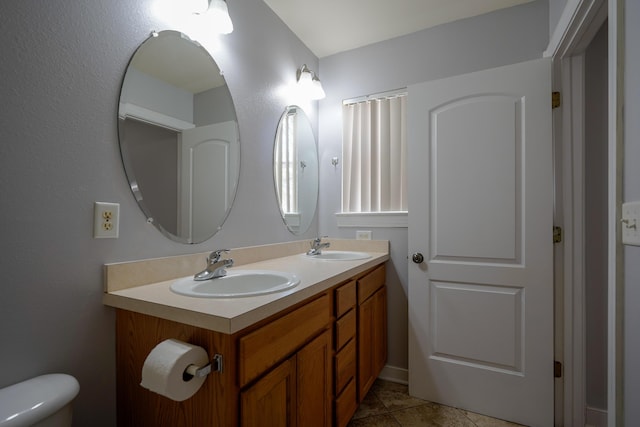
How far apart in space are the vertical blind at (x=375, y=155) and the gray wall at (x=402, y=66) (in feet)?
0.27

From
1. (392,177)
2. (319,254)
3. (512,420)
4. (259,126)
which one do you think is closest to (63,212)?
(259,126)

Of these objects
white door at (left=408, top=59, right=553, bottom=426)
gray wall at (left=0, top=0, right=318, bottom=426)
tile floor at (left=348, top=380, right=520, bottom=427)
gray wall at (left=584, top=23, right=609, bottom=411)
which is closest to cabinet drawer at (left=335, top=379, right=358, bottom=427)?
tile floor at (left=348, top=380, right=520, bottom=427)

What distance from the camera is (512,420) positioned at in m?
1.59

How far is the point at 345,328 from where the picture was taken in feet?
4.50

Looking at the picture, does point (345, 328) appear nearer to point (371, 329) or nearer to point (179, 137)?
point (371, 329)

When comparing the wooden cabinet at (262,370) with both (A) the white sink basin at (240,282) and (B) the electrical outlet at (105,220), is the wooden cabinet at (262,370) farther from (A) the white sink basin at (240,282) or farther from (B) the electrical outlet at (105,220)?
(B) the electrical outlet at (105,220)

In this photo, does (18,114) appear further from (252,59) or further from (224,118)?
(252,59)

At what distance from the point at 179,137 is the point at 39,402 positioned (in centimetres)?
95

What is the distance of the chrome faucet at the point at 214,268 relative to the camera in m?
1.13

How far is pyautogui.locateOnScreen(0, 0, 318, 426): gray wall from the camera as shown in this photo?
75 cm

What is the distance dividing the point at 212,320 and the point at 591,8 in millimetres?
1822

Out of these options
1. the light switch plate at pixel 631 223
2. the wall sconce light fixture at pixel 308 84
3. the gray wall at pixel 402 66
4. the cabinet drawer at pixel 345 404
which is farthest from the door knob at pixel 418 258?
the wall sconce light fixture at pixel 308 84

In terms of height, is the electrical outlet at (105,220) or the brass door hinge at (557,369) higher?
the electrical outlet at (105,220)

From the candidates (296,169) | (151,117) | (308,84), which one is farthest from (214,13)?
(296,169)
